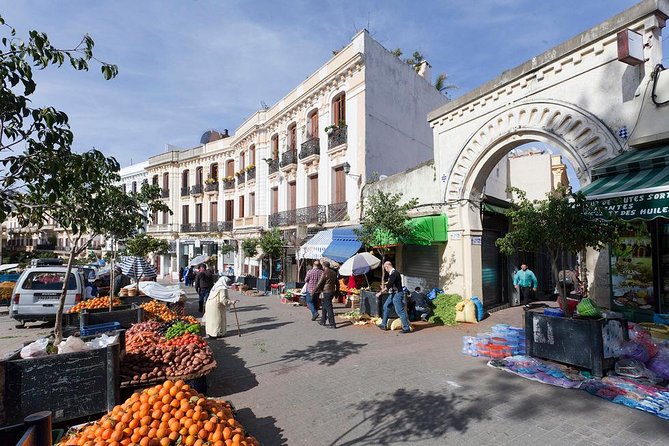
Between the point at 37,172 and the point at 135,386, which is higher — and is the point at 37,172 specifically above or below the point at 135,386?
above

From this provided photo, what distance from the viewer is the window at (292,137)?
70.0 ft

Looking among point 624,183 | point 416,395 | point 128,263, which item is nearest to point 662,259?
point 624,183

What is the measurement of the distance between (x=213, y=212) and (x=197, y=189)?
2.76m

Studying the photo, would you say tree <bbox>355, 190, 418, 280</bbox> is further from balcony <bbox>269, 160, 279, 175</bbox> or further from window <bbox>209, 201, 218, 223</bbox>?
window <bbox>209, 201, 218, 223</bbox>

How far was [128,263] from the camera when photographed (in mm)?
14797

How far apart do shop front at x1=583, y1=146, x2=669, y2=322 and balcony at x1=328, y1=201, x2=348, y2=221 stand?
1057 centimetres

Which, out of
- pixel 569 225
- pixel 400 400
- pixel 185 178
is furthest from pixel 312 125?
pixel 185 178

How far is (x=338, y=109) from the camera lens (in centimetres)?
1800

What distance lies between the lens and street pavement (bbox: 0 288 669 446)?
13.4 ft

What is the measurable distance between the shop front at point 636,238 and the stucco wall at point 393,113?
1004 cm

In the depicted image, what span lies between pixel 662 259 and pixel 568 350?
3.07 m

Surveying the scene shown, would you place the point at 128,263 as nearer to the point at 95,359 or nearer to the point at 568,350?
the point at 95,359

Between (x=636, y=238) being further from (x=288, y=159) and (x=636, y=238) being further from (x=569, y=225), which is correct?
(x=288, y=159)

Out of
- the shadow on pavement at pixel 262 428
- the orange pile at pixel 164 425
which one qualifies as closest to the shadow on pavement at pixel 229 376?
the shadow on pavement at pixel 262 428
